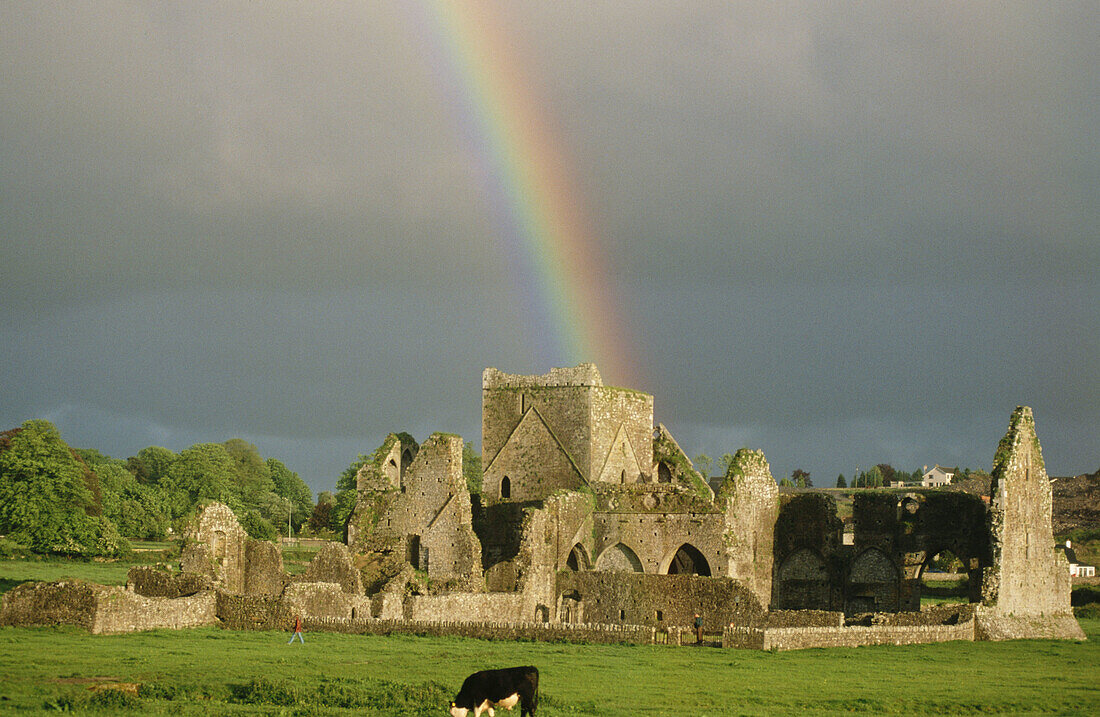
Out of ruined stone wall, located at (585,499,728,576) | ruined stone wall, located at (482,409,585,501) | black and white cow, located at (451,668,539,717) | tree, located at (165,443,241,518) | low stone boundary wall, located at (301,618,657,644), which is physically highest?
tree, located at (165,443,241,518)

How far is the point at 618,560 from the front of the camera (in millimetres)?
54094

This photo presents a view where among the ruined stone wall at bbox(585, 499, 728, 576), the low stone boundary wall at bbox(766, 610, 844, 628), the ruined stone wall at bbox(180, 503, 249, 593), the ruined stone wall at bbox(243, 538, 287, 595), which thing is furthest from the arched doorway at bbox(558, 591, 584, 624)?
the ruined stone wall at bbox(180, 503, 249, 593)

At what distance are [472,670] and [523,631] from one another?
852 cm

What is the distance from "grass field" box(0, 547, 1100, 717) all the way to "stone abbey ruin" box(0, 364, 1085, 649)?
1605 mm

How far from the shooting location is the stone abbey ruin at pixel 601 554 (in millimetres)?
41531

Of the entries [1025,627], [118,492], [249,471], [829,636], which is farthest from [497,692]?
[249,471]

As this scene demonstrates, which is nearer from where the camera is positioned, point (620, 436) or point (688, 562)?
point (688, 562)

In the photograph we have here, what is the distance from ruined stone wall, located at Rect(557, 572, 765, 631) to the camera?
45.2m

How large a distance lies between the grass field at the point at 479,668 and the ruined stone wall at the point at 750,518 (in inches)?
481

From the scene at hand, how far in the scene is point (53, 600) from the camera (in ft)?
125

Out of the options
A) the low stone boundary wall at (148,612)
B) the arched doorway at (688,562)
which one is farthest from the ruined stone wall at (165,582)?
the arched doorway at (688,562)

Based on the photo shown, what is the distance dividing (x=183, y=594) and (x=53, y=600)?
6.70 m

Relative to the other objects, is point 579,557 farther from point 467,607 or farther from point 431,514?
point 467,607

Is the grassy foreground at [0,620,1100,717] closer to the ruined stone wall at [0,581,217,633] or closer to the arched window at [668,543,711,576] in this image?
the ruined stone wall at [0,581,217,633]
